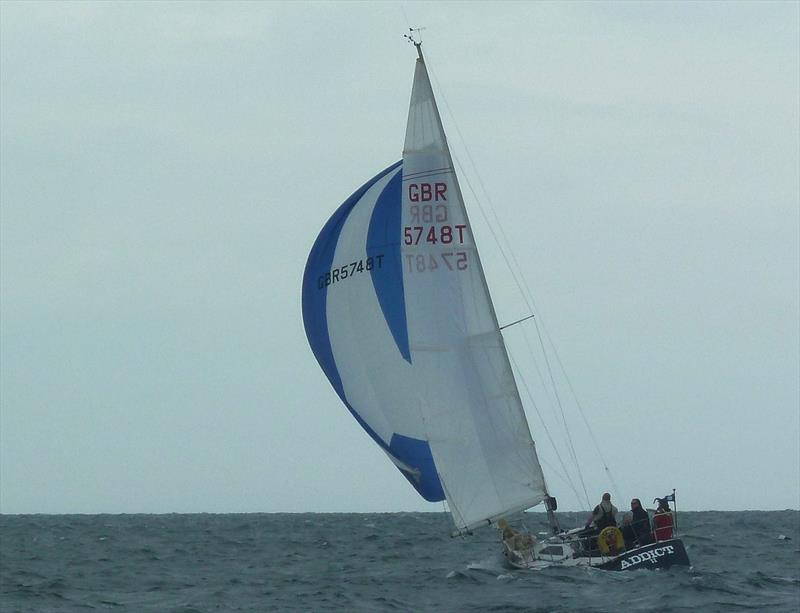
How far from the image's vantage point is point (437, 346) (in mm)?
20156

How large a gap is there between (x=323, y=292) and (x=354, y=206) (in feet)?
4.83

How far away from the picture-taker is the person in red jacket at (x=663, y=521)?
20406 mm

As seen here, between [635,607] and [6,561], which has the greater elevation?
[6,561]

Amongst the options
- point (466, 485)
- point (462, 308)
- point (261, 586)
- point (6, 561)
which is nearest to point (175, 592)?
point (261, 586)

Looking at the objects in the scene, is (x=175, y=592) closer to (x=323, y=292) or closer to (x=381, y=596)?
(x=381, y=596)

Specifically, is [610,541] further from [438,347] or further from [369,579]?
[369,579]

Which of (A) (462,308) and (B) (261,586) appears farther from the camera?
(B) (261,586)

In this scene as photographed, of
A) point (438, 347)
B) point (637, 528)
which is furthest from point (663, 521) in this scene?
point (438, 347)

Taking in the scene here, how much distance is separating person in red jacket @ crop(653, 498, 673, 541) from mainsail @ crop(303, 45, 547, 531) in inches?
75.6

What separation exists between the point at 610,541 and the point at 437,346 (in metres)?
4.19

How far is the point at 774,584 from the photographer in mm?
21531

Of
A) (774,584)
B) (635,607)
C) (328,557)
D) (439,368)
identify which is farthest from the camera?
(328,557)

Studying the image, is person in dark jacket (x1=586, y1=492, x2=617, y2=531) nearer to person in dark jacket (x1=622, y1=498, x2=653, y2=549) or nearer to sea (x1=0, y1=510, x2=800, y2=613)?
person in dark jacket (x1=622, y1=498, x2=653, y2=549)

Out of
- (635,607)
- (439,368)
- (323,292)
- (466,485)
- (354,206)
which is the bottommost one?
(635,607)
